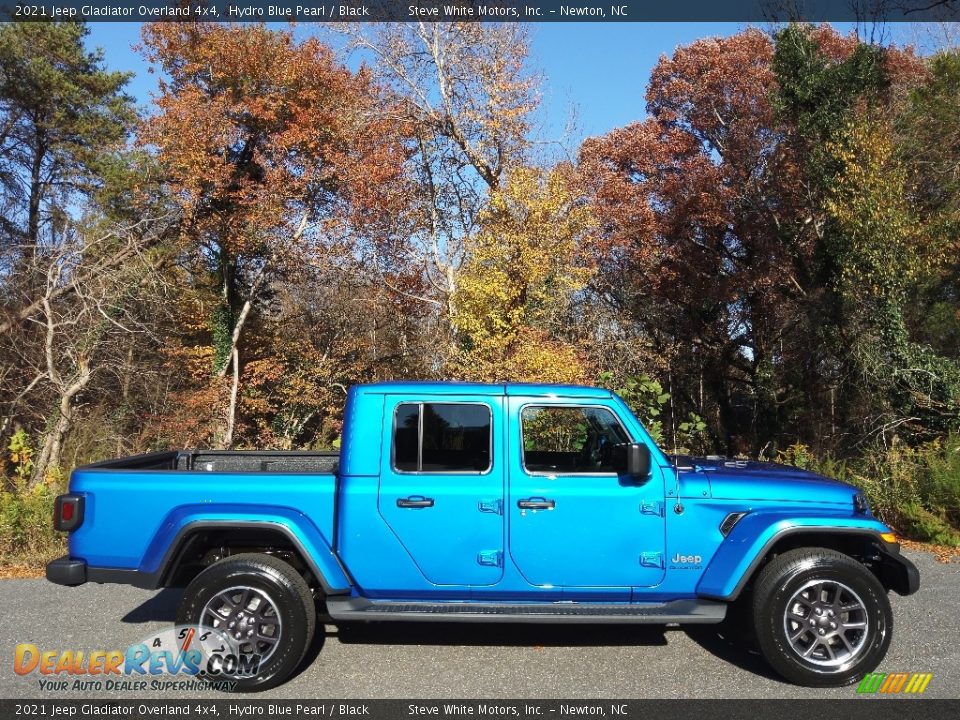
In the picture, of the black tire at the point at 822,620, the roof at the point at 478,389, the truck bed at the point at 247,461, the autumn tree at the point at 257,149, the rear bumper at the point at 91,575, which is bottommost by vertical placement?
the black tire at the point at 822,620

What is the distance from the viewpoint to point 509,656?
15.2 feet

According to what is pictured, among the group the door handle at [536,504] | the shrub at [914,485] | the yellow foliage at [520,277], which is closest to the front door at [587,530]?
the door handle at [536,504]

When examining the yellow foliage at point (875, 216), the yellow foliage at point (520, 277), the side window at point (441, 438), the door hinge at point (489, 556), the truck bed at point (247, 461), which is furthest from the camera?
the yellow foliage at point (520, 277)

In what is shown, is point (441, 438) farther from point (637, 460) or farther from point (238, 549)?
point (238, 549)

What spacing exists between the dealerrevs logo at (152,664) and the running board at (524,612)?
2.19 ft

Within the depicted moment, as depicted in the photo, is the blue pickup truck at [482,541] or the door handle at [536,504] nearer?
the blue pickup truck at [482,541]

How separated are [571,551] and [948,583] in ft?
13.4

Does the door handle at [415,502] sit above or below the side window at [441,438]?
below

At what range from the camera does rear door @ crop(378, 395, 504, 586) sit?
4367 mm

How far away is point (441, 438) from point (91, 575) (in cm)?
227

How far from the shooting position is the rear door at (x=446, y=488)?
437cm

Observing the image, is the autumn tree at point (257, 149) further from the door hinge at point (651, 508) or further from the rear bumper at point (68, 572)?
the door hinge at point (651, 508)

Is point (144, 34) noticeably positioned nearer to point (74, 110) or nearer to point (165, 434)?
point (74, 110)

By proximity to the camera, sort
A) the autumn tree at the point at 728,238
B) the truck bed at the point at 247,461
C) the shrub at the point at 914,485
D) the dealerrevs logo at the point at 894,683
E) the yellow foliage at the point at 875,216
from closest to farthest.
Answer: the dealerrevs logo at the point at 894,683, the truck bed at the point at 247,461, the shrub at the point at 914,485, the yellow foliage at the point at 875,216, the autumn tree at the point at 728,238
